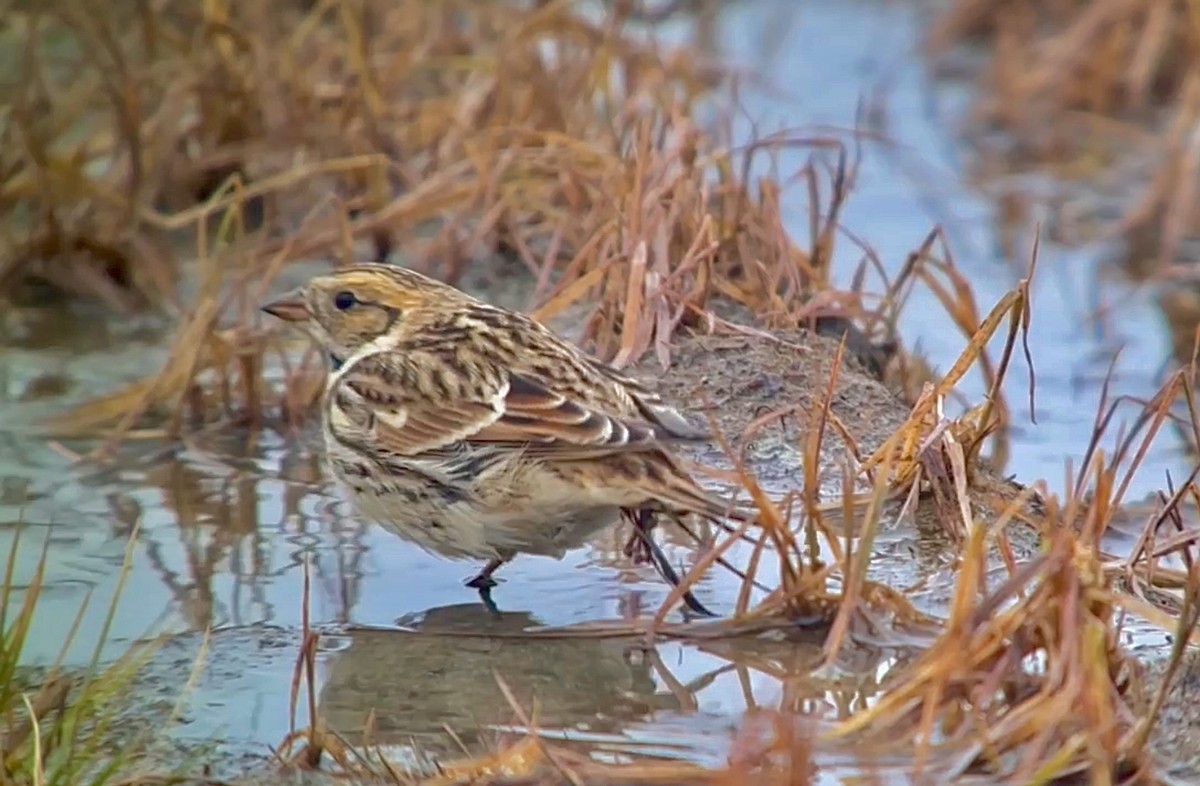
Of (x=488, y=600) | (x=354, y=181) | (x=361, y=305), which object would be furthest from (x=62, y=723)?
(x=354, y=181)

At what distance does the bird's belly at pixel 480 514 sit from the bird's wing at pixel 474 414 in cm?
9

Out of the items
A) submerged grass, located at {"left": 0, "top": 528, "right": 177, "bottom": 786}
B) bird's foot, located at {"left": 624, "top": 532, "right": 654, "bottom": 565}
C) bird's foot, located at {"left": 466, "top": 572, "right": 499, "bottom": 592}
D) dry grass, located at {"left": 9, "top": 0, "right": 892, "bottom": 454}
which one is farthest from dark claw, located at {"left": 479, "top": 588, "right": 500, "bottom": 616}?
dry grass, located at {"left": 9, "top": 0, "right": 892, "bottom": 454}

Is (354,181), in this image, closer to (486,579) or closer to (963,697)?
(486,579)

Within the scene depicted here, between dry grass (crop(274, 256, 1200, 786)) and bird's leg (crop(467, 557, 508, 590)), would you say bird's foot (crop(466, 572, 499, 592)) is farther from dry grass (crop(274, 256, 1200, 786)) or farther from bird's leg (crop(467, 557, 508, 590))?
dry grass (crop(274, 256, 1200, 786))

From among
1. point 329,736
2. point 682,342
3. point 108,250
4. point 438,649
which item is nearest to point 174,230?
point 108,250

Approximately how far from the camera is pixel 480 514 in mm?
4910

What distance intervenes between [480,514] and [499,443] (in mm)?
161

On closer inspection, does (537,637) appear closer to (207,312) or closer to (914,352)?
(207,312)

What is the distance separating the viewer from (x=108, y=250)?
25.0 feet

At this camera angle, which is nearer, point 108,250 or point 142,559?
point 142,559

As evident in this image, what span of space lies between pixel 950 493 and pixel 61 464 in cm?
257

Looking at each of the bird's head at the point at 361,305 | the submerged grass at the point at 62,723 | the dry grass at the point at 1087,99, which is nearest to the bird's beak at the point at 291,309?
the bird's head at the point at 361,305

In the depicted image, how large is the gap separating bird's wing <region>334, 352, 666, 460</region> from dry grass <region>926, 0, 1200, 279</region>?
4.68 m

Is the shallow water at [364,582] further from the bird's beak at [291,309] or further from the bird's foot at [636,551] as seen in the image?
the bird's beak at [291,309]
